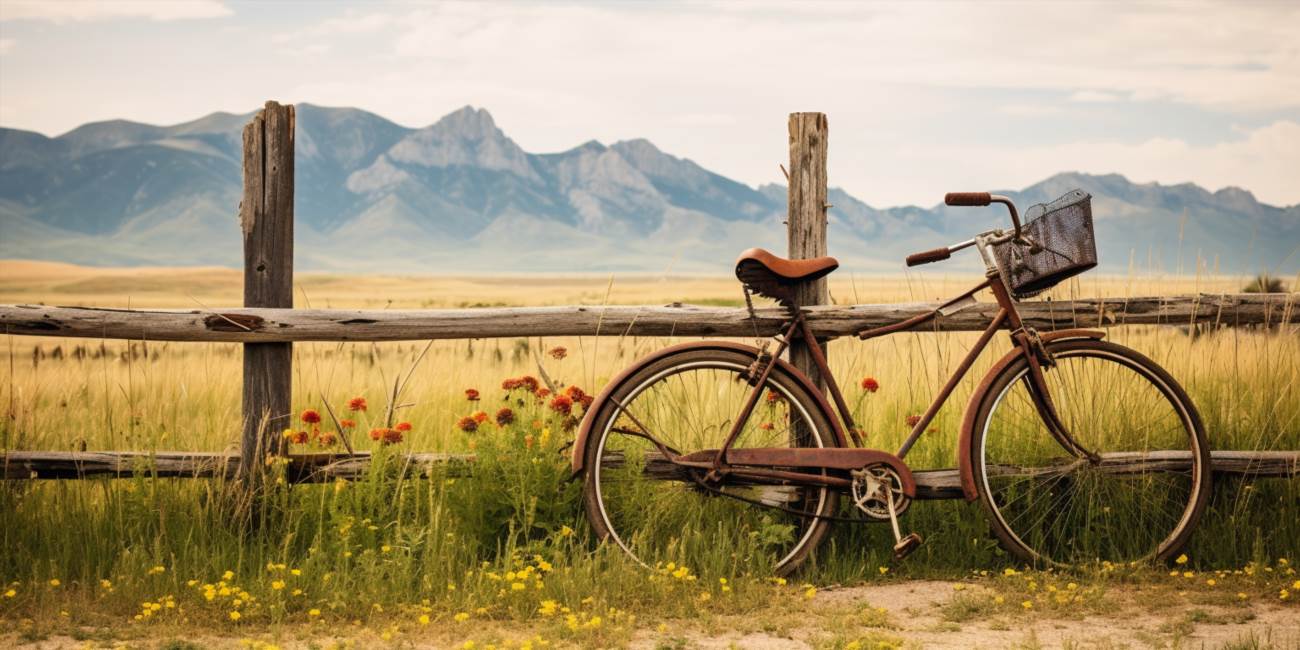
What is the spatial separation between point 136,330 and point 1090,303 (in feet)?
15.4

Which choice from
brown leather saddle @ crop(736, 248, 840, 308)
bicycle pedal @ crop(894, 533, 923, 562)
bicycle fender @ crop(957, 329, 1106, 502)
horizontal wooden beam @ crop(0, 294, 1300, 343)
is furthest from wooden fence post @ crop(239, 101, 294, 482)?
bicycle fender @ crop(957, 329, 1106, 502)

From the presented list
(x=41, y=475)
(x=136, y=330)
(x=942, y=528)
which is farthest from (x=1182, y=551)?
(x=41, y=475)

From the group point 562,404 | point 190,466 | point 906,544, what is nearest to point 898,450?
point 906,544

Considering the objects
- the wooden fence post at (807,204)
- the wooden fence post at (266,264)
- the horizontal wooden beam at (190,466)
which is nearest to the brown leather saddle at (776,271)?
the wooden fence post at (807,204)

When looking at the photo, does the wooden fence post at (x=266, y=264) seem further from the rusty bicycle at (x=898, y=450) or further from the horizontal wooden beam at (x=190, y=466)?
the rusty bicycle at (x=898, y=450)

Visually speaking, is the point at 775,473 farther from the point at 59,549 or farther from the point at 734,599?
the point at 59,549

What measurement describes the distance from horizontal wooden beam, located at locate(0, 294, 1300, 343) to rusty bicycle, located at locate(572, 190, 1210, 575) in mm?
138

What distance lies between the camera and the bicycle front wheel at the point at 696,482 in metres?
4.98

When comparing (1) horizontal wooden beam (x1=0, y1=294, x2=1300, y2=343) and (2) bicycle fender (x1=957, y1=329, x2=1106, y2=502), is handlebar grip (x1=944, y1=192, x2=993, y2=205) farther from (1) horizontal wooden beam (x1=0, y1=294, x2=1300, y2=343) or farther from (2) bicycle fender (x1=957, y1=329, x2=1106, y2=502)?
(2) bicycle fender (x1=957, y1=329, x2=1106, y2=502)

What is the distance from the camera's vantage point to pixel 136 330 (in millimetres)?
5332

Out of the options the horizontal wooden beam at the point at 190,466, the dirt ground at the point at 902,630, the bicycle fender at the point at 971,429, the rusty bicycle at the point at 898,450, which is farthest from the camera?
the horizontal wooden beam at the point at 190,466

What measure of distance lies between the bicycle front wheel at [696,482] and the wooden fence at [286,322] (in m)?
0.36

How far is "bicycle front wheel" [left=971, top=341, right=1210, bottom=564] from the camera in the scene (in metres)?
5.29

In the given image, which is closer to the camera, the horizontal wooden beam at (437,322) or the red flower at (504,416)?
the red flower at (504,416)
